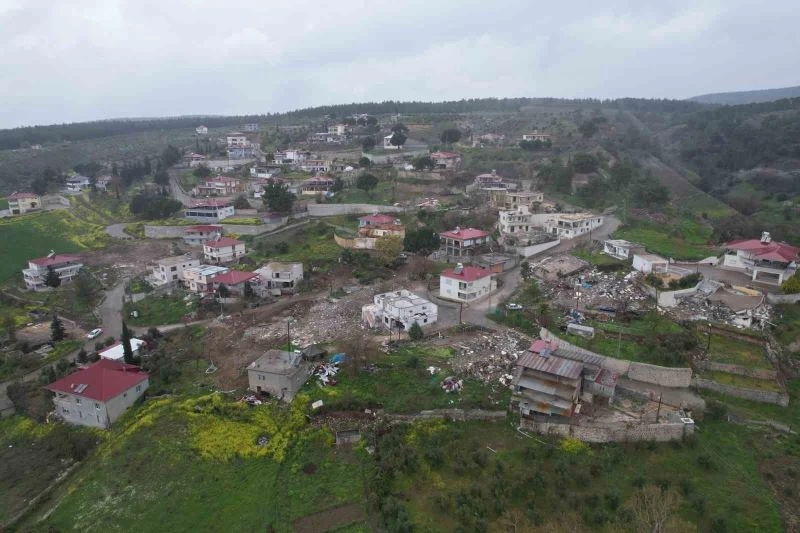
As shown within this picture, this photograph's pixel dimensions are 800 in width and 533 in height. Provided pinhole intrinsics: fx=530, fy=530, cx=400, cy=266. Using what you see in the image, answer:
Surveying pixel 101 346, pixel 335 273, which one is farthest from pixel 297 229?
pixel 101 346

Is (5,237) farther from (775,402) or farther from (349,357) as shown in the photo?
(775,402)

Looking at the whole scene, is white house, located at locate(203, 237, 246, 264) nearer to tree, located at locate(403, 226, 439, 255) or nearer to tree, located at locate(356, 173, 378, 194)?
tree, located at locate(403, 226, 439, 255)

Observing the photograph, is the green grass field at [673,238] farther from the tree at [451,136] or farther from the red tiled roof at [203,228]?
the red tiled roof at [203,228]

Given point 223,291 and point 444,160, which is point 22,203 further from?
point 444,160

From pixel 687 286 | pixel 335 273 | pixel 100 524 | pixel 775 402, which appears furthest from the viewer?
pixel 335 273

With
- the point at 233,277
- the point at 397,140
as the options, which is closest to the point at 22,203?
the point at 233,277

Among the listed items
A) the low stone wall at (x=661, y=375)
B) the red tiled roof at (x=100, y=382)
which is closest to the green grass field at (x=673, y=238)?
the low stone wall at (x=661, y=375)
